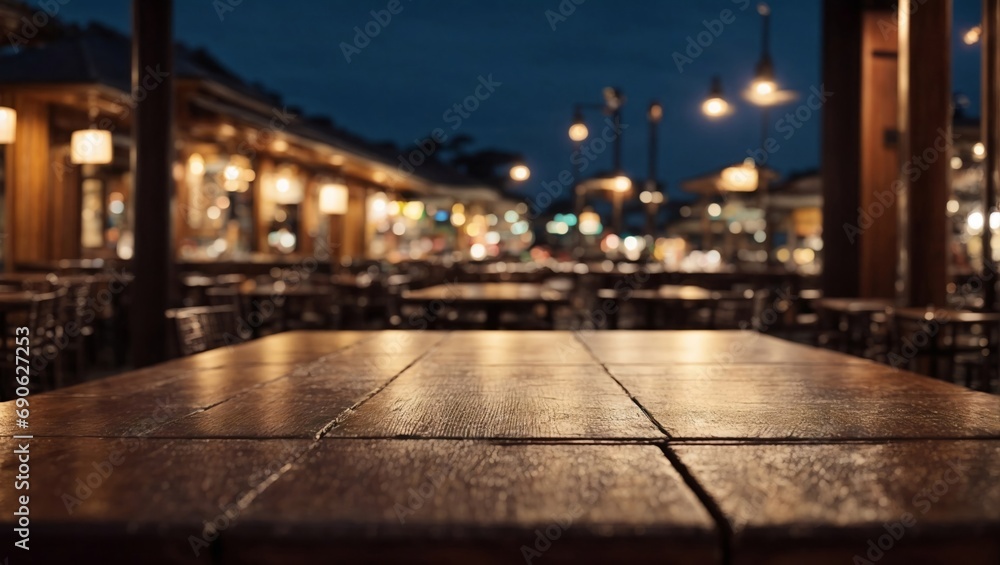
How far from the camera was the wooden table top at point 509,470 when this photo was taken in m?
0.84

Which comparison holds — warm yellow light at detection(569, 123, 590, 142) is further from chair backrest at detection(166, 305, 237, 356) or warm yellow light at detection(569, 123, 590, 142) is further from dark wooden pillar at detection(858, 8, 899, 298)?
chair backrest at detection(166, 305, 237, 356)

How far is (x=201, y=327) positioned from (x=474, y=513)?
8.49 feet

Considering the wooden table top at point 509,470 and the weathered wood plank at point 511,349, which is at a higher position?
the weathered wood plank at point 511,349

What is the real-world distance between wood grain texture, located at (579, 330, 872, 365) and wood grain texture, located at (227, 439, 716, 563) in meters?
1.32

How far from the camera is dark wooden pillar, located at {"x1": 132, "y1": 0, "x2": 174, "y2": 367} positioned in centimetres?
566

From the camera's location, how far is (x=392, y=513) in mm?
884

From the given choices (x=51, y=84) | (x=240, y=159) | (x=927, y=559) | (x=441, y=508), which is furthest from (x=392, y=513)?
(x=240, y=159)

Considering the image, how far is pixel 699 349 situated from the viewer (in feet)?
9.02

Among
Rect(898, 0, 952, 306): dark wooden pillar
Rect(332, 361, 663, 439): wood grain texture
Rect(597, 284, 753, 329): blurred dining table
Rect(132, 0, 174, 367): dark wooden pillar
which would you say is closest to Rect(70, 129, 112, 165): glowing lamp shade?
Rect(132, 0, 174, 367): dark wooden pillar

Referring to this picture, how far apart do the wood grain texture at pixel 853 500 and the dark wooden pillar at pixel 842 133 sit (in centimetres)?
800

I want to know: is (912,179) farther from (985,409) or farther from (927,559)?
(927,559)

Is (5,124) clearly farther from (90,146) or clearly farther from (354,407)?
(354,407)

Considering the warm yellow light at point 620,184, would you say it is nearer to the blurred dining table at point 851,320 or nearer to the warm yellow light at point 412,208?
the blurred dining table at point 851,320

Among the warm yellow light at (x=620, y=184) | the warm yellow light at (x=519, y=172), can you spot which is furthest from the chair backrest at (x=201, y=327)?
the warm yellow light at (x=519, y=172)
